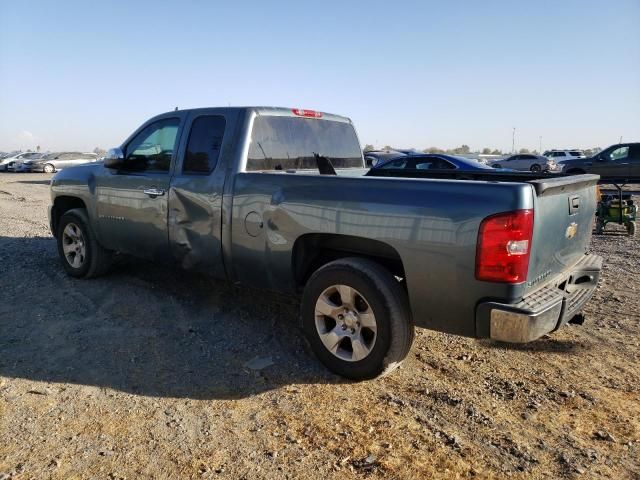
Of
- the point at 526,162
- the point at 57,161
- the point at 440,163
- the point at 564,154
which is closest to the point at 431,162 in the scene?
the point at 440,163

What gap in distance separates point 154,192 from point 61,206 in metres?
2.27

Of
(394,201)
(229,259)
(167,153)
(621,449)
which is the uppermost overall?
(167,153)

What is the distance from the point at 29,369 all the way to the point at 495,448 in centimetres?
330

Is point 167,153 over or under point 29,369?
over

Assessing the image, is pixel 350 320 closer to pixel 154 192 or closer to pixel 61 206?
pixel 154 192

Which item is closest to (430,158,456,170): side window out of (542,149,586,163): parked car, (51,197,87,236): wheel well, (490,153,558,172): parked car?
(51,197,87,236): wheel well

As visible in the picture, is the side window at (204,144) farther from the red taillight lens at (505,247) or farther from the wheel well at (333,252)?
the red taillight lens at (505,247)

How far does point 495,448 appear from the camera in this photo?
9.20ft

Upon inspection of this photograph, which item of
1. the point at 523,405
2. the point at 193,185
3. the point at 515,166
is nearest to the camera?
the point at 523,405

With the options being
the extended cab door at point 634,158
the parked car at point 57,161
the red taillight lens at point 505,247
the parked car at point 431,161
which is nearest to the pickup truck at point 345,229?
the red taillight lens at point 505,247

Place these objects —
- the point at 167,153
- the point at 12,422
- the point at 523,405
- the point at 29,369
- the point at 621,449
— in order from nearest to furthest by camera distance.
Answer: the point at 621,449 < the point at 12,422 < the point at 523,405 < the point at 29,369 < the point at 167,153

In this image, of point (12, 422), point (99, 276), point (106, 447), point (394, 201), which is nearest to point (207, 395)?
point (106, 447)

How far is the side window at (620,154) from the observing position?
18.6 m

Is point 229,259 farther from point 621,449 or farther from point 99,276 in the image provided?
point 621,449
